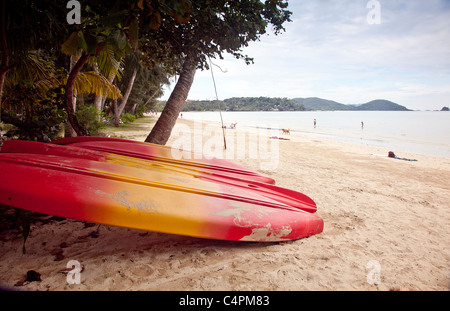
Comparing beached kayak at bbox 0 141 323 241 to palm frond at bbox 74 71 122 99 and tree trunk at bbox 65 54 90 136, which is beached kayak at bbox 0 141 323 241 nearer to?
tree trunk at bbox 65 54 90 136

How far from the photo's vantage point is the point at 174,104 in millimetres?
4445

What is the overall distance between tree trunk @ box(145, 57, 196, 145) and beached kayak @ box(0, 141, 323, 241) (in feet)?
7.03

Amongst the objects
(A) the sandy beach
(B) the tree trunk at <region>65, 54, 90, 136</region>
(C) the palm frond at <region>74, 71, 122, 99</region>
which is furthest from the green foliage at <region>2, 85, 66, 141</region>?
(A) the sandy beach

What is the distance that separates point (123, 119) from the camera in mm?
18891

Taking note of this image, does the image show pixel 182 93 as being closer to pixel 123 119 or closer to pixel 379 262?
pixel 379 262

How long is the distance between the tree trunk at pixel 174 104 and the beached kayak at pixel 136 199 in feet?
7.03

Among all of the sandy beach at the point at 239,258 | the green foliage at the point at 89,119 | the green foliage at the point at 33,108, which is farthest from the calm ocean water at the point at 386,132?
the green foliage at the point at 33,108

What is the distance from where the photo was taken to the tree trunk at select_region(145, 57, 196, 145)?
446 cm

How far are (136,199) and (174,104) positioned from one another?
3023 millimetres

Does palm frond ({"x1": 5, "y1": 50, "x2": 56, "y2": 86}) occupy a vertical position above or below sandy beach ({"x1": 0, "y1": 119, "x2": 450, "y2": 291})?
above

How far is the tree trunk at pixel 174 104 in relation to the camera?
14.6ft

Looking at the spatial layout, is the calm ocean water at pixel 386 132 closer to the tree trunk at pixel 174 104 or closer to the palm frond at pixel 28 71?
the tree trunk at pixel 174 104

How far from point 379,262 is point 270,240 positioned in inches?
35.7
